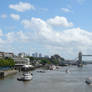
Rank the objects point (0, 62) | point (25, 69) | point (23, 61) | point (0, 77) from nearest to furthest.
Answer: point (0, 77) < point (0, 62) < point (25, 69) < point (23, 61)

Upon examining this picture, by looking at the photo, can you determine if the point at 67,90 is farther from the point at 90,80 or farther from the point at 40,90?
the point at 90,80

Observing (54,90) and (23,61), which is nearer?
(54,90)

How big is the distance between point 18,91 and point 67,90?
23.9 ft

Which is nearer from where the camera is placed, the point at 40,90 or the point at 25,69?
the point at 40,90

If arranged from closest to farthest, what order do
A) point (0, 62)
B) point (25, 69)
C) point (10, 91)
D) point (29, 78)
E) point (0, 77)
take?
point (10, 91), point (29, 78), point (0, 77), point (0, 62), point (25, 69)

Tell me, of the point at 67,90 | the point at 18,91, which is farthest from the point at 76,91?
the point at 18,91

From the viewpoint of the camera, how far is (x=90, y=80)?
47625 mm

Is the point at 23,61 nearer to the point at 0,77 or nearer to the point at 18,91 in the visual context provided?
the point at 0,77

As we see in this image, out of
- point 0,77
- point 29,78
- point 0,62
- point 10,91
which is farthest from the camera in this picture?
point 0,62

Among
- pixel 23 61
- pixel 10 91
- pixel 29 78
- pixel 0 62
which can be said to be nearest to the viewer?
pixel 10 91

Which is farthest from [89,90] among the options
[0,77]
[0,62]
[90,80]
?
[0,62]

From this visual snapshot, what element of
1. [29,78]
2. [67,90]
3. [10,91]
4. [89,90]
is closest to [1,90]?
[10,91]

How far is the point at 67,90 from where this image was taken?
38.1 m

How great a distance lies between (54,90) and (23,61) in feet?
305
